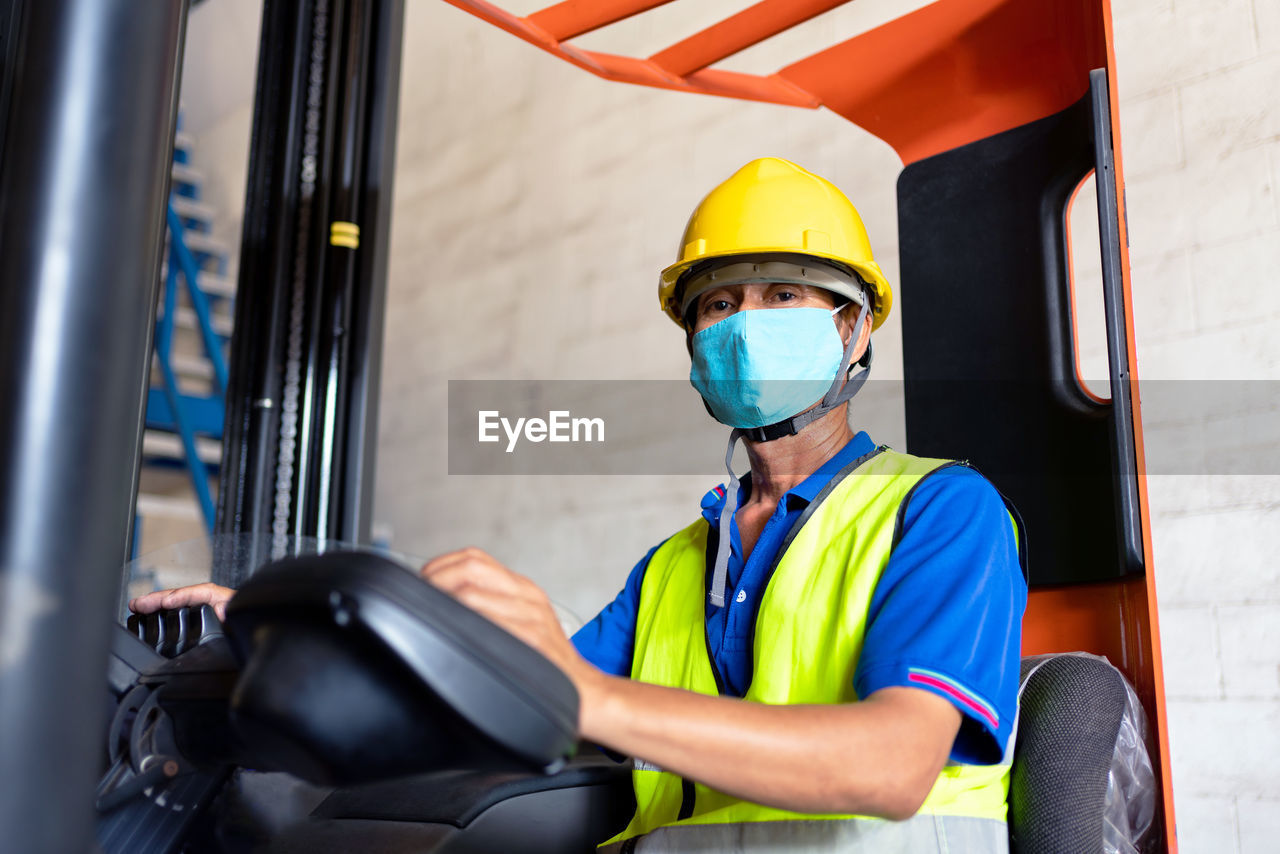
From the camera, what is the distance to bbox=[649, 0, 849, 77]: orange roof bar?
2.33 metres

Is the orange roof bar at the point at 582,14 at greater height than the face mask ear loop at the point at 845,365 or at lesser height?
greater

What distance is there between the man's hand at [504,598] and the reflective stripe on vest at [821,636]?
0.68 m

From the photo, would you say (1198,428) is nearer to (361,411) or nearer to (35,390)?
(361,411)

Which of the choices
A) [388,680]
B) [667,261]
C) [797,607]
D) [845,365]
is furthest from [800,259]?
[667,261]

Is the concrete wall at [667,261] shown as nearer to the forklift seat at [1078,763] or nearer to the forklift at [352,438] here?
the forklift at [352,438]

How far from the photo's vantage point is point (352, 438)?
308 cm

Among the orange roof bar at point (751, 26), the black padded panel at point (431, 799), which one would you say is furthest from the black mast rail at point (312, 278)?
the black padded panel at point (431, 799)

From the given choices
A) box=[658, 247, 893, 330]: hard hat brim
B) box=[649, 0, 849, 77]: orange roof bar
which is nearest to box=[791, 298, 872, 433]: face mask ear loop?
box=[658, 247, 893, 330]: hard hat brim

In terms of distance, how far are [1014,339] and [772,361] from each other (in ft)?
1.65

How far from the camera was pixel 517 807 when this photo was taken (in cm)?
137

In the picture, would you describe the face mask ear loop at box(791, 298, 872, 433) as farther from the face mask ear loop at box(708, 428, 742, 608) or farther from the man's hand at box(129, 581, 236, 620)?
the man's hand at box(129, 581, 236, 620)

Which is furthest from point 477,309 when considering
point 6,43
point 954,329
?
point 6,43

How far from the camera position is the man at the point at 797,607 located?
0.96m

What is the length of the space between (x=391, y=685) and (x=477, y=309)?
15.7 ft
